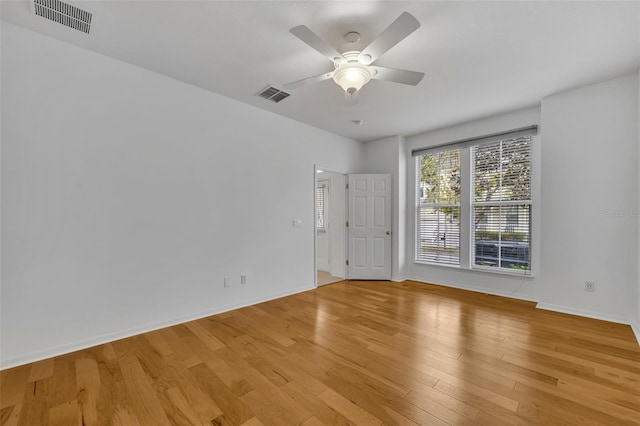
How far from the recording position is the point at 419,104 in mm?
3758

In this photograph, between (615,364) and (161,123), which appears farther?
(161,123)

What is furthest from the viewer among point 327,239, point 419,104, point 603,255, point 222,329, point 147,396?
point 327,239

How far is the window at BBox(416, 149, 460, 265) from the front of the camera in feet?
15.6

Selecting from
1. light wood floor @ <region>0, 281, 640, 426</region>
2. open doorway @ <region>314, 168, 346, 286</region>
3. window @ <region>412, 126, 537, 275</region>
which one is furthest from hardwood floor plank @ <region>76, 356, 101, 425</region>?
window @ <region>412, 126, 537, 275</region>

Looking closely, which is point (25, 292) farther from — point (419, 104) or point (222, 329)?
point (419, 104)

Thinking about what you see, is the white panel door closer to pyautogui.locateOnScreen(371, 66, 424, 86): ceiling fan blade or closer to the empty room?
the empty room

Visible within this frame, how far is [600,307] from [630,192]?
4.56ft

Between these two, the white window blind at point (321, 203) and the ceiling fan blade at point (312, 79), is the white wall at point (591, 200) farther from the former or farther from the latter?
the white window blind at point (321, 203)

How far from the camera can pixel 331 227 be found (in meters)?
5.70

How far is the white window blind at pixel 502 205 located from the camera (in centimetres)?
402

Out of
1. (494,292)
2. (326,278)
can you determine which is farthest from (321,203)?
(494,292)

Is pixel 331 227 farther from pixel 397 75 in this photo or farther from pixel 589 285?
pixel 589 285

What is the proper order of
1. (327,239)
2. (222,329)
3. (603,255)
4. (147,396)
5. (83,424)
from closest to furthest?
(83,424)
(147,396)
(222,329)
(603,255)
(327,239)

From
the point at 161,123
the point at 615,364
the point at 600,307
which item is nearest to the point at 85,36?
the point at 161,123
